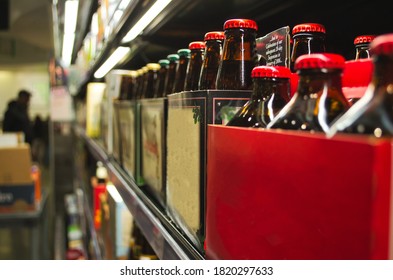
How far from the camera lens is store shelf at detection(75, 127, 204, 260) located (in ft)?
2.70

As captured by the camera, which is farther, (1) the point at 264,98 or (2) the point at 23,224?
(2) the point at 23,224

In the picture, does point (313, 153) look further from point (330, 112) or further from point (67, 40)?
point (67, 40)

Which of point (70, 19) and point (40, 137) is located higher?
point (70, 19)

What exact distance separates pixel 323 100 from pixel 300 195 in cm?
13

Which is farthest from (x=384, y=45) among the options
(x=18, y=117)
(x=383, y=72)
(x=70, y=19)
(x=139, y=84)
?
(x=18, y=117)

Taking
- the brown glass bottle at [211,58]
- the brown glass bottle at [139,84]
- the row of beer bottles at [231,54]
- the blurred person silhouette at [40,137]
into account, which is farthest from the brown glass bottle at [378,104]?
the blurred person silhouette at [40,137]

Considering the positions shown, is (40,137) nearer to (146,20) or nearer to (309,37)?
(146,20)

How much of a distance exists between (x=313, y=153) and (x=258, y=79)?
28 cm

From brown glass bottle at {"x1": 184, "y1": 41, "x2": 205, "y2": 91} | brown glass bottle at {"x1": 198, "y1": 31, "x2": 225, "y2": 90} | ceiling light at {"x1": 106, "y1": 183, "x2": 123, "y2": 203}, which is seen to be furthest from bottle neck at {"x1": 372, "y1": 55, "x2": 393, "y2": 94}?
ceiling light at {"x1": 106, "y1": 183, "x2": 123, "y2": 203}

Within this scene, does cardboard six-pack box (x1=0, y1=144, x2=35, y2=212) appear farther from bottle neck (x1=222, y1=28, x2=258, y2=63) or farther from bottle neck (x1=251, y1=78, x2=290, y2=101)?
bottle neck (x1=251, y1=78, x2=290, y2=101)

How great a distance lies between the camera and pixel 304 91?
20.2 inches

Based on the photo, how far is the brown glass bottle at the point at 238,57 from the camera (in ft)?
2.60

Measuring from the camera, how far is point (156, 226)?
1006mm

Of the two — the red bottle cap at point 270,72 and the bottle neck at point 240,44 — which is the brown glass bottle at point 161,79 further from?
the red bottle cap at point 270,72
